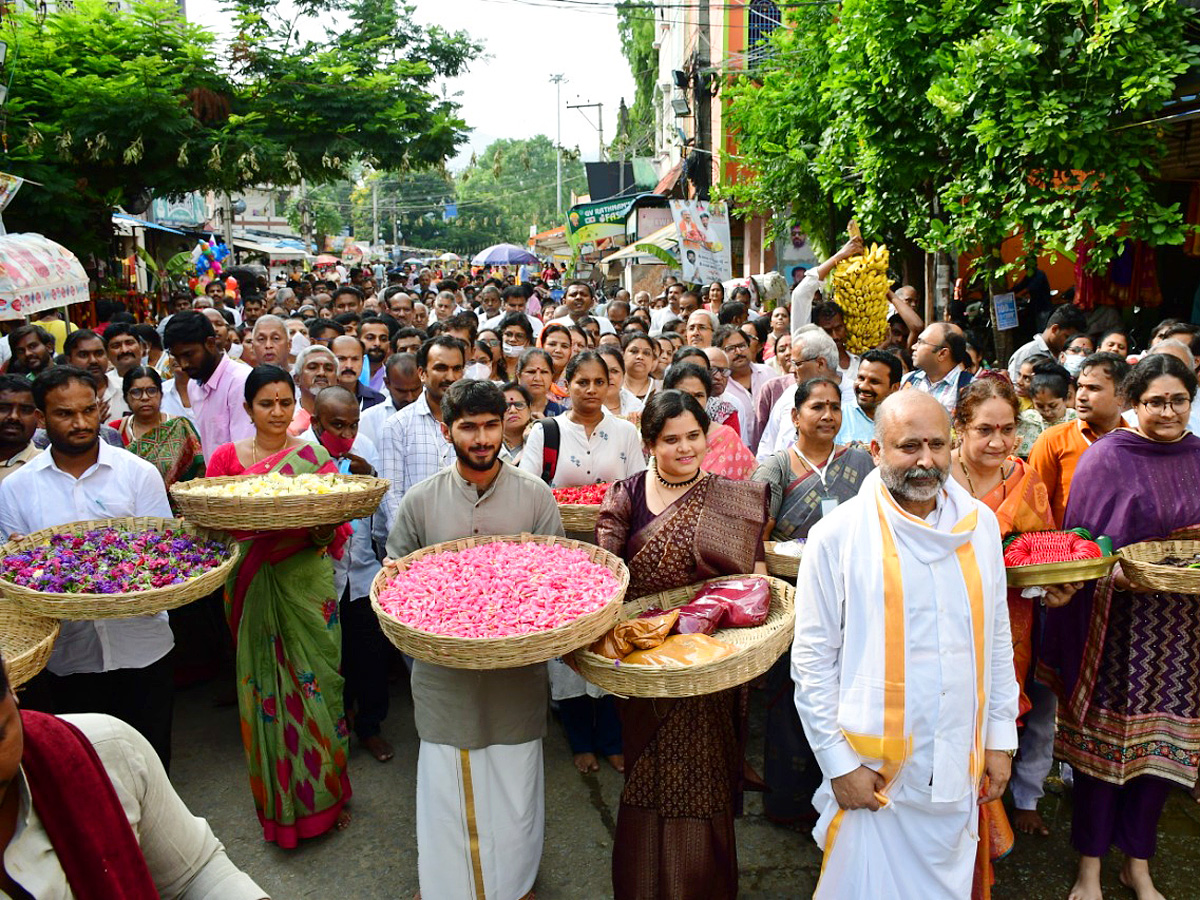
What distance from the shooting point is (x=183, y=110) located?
13234mm

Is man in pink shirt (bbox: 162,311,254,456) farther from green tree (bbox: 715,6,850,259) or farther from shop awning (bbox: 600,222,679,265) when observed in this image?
shop awning (bbox: 600,222,679,265)

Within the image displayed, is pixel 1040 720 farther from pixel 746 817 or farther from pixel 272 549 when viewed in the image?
pixel 272 549

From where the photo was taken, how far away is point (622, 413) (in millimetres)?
5602

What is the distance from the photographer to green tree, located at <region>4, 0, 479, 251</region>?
500 inches

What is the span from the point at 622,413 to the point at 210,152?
10820 millimetres

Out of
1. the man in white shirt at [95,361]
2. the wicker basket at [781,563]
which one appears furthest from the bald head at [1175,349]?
the man in white shirt at [95,361]

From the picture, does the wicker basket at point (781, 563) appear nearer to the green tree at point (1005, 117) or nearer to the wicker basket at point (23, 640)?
the wicker basket at point (23, 640)

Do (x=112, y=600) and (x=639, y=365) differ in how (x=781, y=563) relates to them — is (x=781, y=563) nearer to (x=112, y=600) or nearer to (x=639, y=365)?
(x=112, y=600)

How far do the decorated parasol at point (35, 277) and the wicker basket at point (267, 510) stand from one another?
5766 millimetres

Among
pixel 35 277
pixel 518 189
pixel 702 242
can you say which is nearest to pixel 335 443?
pixel 35 277

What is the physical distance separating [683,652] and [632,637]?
0.17m

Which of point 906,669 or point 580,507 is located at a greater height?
point 580,507

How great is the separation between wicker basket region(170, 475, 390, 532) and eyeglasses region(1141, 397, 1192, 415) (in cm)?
297

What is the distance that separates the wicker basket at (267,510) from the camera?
10.7 feet
